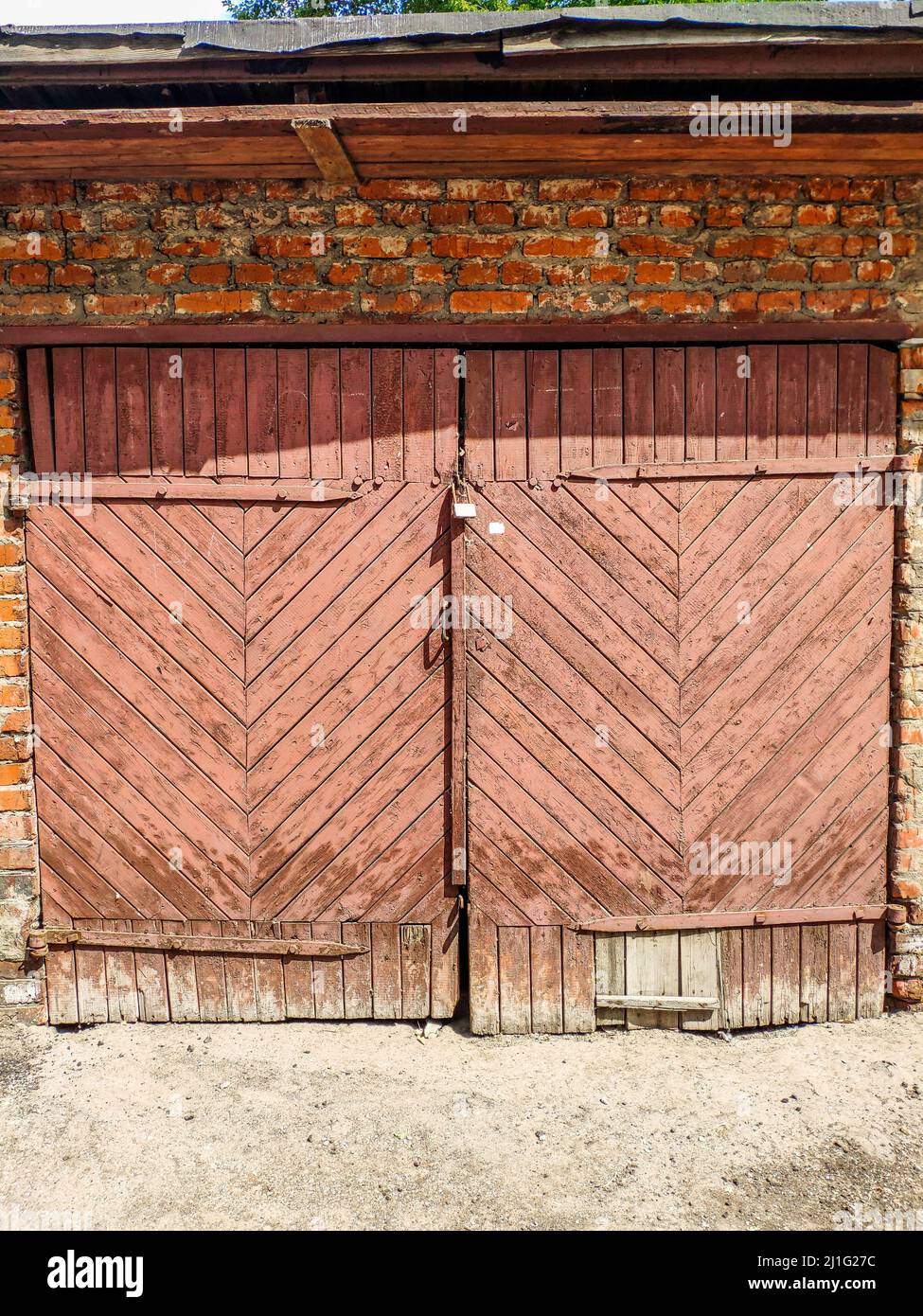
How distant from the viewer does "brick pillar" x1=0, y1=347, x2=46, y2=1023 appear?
11.6ft

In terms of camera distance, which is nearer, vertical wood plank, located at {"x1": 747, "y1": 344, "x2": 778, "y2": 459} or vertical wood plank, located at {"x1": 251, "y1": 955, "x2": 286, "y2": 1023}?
vertical wood plank, located at {"x1": 747, "y1": 344, "x2": 778, "y2": 459}

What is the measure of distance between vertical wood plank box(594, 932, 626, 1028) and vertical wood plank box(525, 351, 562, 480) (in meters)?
2.01

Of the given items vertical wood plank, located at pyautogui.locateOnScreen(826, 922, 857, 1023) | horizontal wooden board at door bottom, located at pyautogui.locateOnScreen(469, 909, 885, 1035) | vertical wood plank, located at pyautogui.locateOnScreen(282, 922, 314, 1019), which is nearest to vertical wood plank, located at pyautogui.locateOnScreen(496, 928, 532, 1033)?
horizontal wooden board at door bottom, located at pyautogui.locateOnScreen(469, 909, 885, 1035)

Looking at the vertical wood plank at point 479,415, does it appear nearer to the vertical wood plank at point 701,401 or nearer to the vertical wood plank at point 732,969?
the vertical wood plank at point 701,401

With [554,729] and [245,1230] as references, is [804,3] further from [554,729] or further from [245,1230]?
[245,1230]

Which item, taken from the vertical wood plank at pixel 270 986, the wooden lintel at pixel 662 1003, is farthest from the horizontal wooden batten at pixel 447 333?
the wooden lintel at pixel 662 1003

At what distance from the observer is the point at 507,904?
3.62m

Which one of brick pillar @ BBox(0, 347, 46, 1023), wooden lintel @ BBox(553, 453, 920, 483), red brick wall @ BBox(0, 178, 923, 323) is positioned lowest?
brick pillar @ BBox(0, 347, 46, 1023)

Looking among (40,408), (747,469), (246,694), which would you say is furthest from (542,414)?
(40,408)

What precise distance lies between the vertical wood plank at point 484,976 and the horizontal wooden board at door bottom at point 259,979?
9 cm

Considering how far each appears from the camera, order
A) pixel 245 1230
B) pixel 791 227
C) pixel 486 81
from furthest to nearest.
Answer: pixel 791 227
pixel 486 81
pixel 245 1230

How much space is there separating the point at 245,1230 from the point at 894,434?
12.8ft

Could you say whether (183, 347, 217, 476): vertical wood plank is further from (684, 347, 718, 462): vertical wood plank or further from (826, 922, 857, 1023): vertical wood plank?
(826, 922, 857, 1023): vertical wood plank
